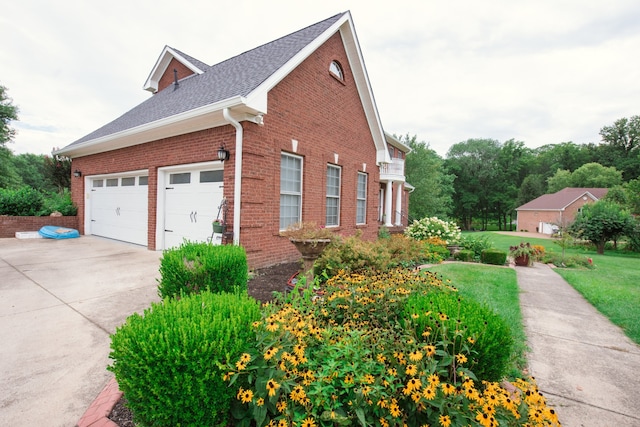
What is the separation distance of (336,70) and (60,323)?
29.5ft

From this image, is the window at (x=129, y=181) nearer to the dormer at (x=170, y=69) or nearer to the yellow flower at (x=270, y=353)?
the dormer at (x=170, y=69)

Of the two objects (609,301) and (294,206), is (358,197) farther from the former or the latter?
(609,301)

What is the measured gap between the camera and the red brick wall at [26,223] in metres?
9.98

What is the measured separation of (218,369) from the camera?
167 centimetres

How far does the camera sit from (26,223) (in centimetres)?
1027

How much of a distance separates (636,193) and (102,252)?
86.0 feet

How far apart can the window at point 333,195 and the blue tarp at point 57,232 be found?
9.27 metres

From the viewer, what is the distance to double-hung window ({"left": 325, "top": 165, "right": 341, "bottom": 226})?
8.99 metres

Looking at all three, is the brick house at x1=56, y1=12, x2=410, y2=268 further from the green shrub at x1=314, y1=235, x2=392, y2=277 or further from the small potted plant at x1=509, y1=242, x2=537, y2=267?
the small potted plant at x1=509, y1=242, x2=537, y2=267

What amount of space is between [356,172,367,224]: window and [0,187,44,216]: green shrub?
12190 mm

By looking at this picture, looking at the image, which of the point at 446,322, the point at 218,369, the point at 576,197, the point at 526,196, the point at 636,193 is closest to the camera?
the point at 218,369

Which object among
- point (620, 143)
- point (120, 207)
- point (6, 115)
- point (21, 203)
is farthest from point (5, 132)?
point (620, 143)

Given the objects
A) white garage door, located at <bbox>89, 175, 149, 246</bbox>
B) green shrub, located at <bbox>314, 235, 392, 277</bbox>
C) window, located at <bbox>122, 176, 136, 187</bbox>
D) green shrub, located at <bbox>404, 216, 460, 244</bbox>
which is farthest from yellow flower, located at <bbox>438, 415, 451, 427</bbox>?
green shrub, located at <bbox>404, 216, 460, 244</bbox>

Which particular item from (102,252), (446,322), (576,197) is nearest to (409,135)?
(576,197)
